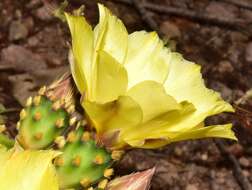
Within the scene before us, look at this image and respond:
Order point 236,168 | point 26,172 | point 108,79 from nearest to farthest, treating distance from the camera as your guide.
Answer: point 26,172 < point 108,79 < point 236,168

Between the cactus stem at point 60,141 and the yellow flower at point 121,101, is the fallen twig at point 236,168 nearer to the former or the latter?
the yellow flower at point 121,101

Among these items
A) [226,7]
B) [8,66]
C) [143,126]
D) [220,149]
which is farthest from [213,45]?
[143,126]

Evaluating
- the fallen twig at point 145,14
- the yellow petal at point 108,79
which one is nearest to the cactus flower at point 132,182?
the yellow petal at point 108,79

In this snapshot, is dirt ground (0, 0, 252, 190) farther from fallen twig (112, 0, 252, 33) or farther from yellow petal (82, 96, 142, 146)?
yellow petal (82, 96, 142, 146)

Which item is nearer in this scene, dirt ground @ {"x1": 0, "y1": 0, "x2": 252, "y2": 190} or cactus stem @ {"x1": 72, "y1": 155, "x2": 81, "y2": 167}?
cactus stem @ {"x1": 72, "y1": 155, "x2": 81, "y2": 167}

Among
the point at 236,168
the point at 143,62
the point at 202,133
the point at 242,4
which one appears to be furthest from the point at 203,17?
the point at 202,133

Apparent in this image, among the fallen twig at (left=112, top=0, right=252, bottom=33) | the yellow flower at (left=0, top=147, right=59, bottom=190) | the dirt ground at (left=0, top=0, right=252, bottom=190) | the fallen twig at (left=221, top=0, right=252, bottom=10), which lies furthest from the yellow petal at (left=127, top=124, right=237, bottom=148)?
the fallen twig at (left=221, top=0, right=252, bottom=10)

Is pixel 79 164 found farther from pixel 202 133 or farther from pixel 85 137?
pixel 202 133
